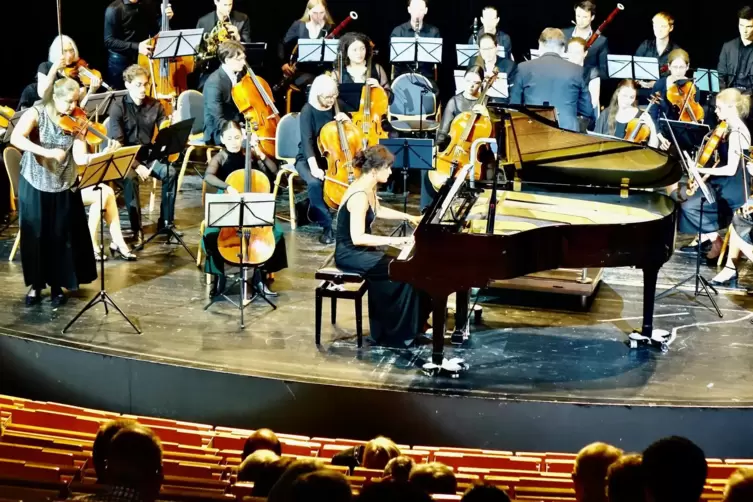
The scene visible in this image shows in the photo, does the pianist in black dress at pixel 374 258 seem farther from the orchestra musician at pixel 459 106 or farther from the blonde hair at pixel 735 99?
the blonde hair at pixel 735 99

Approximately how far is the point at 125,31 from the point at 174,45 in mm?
1578

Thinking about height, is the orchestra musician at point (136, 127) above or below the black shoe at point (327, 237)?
above

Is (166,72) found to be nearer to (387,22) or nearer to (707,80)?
(387,22)

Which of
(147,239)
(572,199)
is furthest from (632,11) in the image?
(147,239)

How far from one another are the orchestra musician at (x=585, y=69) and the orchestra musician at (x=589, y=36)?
3.7 inches

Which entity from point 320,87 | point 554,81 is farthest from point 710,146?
point 320,87

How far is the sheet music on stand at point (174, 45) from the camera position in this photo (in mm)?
10180

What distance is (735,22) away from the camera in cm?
1214

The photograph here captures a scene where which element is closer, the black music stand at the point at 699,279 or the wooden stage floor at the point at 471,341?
the wooden stage floor at the point at 471,341

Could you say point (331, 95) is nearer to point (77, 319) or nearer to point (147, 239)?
point (147, 239)

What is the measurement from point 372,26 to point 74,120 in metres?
6.45

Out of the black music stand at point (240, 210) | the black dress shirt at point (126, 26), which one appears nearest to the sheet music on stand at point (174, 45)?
the black dress shirt at point (126, 26)

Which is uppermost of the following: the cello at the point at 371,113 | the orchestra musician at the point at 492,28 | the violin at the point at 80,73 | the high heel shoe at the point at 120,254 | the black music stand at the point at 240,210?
the orchestra musician at the point at 492,28

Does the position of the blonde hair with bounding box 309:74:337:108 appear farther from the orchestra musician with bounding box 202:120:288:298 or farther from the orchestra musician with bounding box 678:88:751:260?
the orchestra musician with bounding box 678:88:751:260
